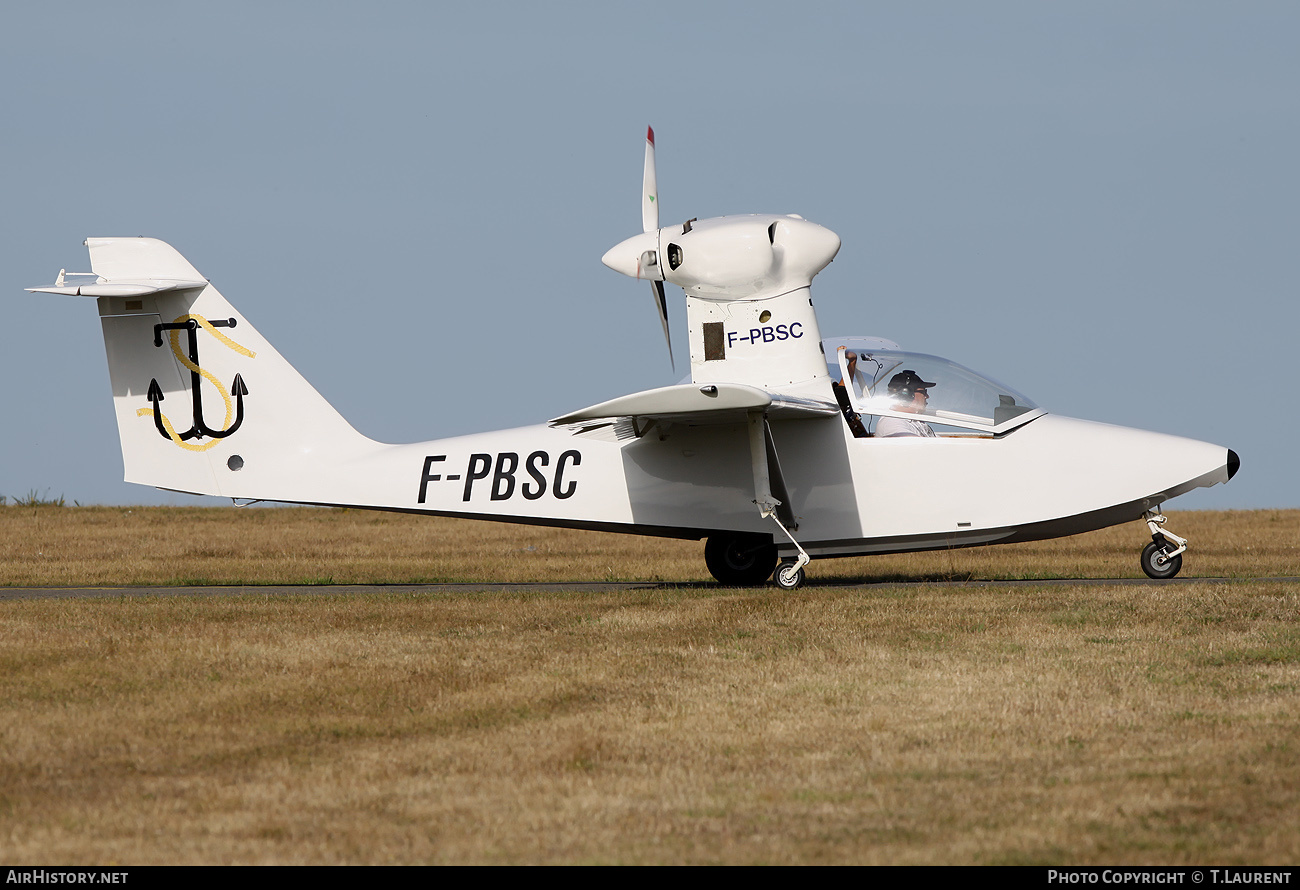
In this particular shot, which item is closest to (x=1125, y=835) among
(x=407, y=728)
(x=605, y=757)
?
(x=605, y=757)

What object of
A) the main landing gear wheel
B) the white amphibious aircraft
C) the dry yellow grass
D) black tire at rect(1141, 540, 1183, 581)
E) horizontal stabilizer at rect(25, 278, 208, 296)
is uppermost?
horizontal stabilizer at rect(25, 278, 208, 296)

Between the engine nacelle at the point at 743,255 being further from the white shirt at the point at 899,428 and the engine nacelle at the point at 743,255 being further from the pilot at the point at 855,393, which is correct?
the white shirt at the point at 899,428

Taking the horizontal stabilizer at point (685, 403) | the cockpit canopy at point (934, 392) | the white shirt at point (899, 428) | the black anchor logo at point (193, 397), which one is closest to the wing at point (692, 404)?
the horizontal stabilizer at point (685, 403)

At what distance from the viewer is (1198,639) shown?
30.5 ft

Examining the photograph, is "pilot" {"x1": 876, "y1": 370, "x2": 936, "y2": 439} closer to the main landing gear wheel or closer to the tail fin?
the main landing gear wheel

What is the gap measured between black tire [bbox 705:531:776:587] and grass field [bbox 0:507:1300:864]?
1.21m

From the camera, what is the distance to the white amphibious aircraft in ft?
42.5

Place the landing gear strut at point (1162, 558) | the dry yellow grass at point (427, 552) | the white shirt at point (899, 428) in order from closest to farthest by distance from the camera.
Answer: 1. the white shirt at point (899, 428)
2. the landing gear strut at point (1162, 558)
3. the dry yellow grass at point (427, 552)

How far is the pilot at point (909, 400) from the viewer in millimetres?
13094

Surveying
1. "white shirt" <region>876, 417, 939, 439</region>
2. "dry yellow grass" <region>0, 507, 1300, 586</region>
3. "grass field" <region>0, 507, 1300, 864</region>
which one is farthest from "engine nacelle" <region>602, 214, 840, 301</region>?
"dry yellow grass" <region>0, 507, 1300, 586</region>

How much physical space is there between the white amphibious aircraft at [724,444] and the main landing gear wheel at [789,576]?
0.02m

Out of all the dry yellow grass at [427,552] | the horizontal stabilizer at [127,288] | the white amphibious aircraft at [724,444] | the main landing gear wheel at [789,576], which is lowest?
the dry yellow grass at [427,552]

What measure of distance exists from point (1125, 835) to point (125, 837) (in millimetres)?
4077
